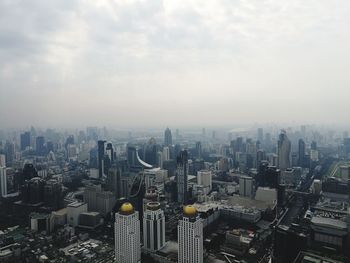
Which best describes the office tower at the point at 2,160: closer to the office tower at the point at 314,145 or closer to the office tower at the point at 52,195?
the office tower at the point at 52,195

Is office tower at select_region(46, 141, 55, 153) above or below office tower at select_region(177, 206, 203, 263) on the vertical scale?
above

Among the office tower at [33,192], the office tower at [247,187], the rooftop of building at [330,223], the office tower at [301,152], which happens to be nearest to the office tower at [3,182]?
the office tower at [33,192]

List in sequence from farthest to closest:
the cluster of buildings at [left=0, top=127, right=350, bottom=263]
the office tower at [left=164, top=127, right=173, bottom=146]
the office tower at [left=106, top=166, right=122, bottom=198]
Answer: the office tower at [left=164, top=127, right=173, bottom=146], the office tower at [left=106, top=166, right=122, bottom=198], the cluster of buildings at [left=0, top=127, right=350, bottom=263]

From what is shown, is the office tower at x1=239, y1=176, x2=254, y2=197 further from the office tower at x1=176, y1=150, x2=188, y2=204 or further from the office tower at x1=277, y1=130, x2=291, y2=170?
the office tower at x1=277, y1=130, x2=291, y2=170

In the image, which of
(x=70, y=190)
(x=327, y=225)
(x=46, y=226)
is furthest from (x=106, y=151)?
(x=327, y=225)

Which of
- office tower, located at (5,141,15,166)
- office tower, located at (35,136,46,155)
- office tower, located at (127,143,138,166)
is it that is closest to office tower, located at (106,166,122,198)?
office tower, located at (127,143,138,166)

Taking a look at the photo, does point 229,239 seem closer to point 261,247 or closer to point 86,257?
point 261,247
